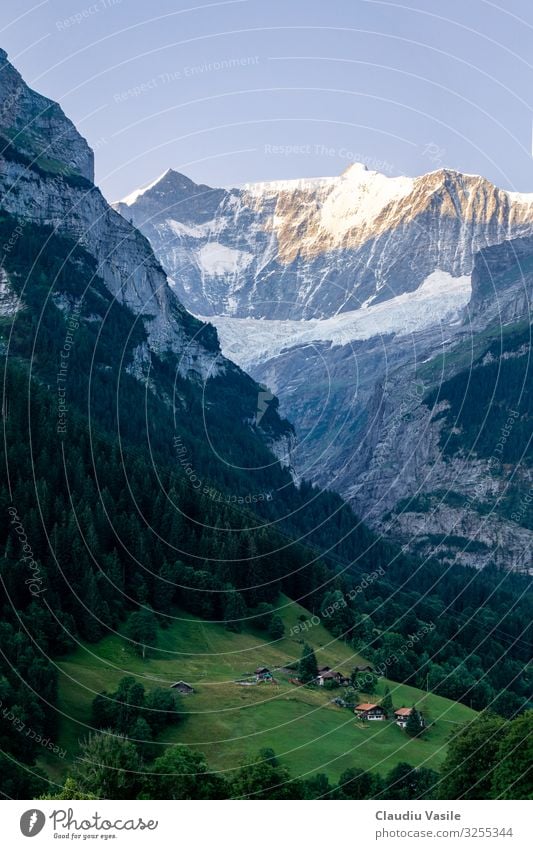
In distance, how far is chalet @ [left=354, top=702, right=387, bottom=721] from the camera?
134m

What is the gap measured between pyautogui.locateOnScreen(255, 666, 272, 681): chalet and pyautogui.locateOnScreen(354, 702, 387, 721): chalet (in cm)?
1153

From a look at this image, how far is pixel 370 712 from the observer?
13450 centimetres

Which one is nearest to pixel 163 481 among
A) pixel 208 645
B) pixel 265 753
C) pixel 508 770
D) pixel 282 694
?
pixel 208 645

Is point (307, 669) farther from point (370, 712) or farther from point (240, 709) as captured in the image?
point (240, 709)

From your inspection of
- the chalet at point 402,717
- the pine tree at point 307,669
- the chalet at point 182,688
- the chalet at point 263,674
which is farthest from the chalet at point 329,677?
the chalet at point 182,688

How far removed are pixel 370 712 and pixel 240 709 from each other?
741 inches

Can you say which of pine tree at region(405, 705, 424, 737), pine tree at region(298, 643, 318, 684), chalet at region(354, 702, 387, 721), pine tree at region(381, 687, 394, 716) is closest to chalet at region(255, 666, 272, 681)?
pine tree at region(298, 643, 318, 684)

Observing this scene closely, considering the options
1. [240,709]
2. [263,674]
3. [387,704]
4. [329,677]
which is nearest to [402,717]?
[387,704]

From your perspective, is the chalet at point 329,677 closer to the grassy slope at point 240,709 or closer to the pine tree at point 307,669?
A: the pine tree at point 307,669

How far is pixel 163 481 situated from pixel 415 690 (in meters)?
62.0

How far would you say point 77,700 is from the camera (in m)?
118
